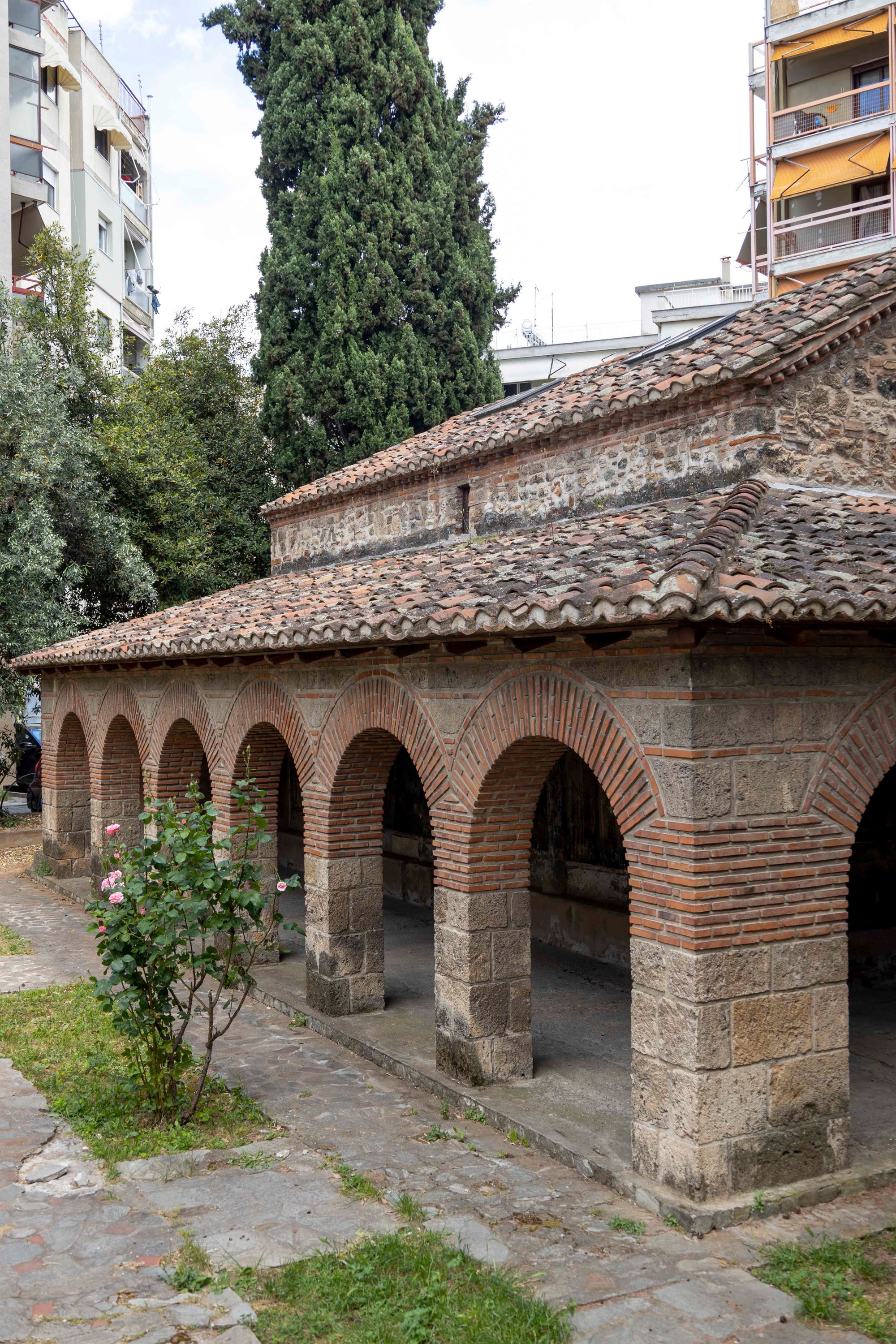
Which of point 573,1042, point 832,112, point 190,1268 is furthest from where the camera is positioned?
point 832,112

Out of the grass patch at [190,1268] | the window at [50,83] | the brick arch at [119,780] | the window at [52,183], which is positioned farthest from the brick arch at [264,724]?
the window at [50,83]

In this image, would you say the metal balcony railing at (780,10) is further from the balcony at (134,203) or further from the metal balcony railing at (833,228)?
the balcony at (134,203)

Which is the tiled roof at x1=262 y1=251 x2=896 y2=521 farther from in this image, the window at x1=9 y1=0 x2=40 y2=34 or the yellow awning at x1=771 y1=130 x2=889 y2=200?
the window at x1=9 y1=0 x2=40 y2=34

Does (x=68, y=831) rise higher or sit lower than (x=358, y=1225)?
higher

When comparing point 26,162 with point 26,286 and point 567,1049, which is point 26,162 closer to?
point 26,286

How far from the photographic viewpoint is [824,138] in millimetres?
23094

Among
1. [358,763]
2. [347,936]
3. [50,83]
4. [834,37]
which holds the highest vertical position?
[50,83]

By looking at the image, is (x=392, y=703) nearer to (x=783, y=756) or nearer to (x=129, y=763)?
(x=783, y=756)

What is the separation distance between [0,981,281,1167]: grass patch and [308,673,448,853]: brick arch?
2159 mm

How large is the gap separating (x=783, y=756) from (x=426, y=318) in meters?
14.8

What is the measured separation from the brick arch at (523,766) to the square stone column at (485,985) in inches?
7.1

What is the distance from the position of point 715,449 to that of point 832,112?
1967 cm

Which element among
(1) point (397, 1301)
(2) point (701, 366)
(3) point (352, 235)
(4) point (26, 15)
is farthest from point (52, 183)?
(1) point (397, 1301)

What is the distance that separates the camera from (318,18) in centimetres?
1819
